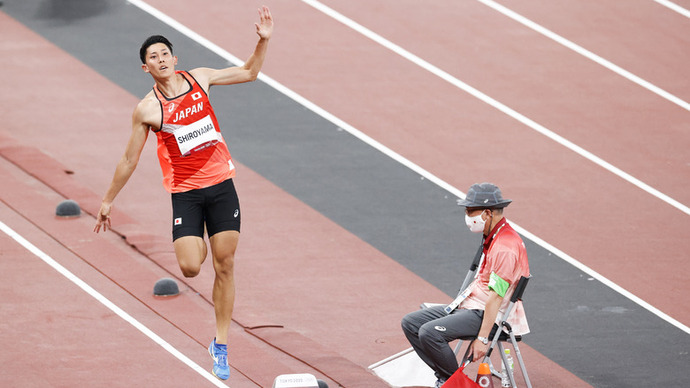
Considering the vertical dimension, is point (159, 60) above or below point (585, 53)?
below

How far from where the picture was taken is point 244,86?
1530cm

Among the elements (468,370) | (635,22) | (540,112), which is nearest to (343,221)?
(468,370)

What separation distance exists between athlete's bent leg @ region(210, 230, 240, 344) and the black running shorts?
0.07 m

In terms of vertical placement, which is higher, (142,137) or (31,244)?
(142,137)

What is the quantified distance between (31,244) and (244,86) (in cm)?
528

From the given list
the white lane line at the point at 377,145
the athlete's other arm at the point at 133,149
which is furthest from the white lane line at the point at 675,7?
the athlete's other arm at the point at 133,149

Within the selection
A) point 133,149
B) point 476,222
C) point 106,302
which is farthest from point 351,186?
point 133,149

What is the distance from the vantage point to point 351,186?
1270cm

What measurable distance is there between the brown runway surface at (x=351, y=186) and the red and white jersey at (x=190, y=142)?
65.1 inches

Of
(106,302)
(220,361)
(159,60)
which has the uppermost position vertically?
(159,60)

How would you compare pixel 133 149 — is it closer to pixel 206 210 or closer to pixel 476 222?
pixel 206 210

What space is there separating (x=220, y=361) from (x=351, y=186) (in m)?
4.82

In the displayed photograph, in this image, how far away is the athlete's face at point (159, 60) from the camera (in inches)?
306

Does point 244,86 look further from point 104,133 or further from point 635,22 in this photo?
point 635,22
